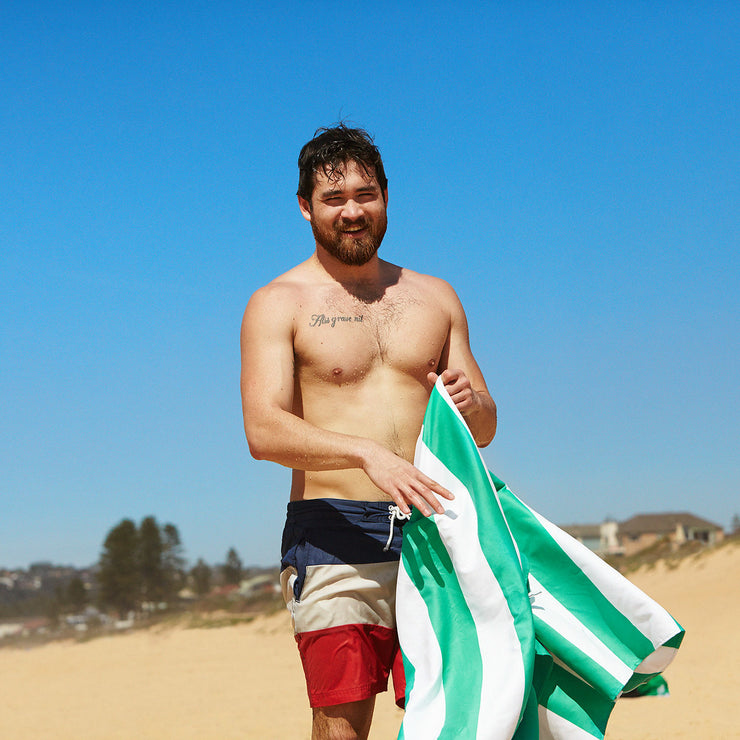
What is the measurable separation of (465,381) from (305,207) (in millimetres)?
1027

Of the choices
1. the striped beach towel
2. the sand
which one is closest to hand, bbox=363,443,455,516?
the striped beach towel

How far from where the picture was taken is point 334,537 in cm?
316

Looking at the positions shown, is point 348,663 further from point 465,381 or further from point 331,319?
point 331,319

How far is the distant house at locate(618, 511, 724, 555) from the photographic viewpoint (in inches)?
1986

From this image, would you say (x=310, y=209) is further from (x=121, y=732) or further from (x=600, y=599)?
(x=121, y=732)

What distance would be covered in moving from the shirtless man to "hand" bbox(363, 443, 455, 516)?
0.65 feet

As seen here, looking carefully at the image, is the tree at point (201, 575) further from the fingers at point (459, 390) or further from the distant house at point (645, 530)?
the fingers at point (459, 390)

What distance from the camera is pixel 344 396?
325 centimetres

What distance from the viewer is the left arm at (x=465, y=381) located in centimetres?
304

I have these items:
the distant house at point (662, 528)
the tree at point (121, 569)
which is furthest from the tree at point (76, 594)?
the distant house at point (662, 528)

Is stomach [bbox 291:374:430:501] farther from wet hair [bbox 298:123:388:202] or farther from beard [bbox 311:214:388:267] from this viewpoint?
wet hair [bbox 298:123:388:202]

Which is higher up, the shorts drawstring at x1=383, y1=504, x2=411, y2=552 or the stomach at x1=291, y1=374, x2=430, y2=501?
the stomach at x1=291, y1=374, x2=430, y2=501

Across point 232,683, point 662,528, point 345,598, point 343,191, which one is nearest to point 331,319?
point 343,191

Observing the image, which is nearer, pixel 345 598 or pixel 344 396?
pixel 345 598
